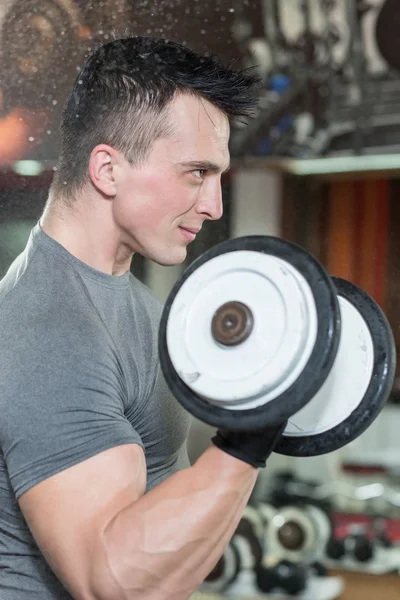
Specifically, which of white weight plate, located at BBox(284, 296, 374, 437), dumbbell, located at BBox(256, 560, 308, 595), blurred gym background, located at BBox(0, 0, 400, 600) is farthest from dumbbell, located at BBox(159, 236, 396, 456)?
dumbbell, located at BBox(256, 560, 308, 595)

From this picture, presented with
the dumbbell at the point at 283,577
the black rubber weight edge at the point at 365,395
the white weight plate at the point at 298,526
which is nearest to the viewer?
the black rubber weight edge at the point at 365,395

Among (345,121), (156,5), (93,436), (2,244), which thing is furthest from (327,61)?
(93,436)

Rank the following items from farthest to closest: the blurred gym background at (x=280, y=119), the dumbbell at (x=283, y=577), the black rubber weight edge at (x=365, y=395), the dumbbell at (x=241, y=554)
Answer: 1. the dumbbell at (x=283, y=577)
2. the dumbbell at (x=241, y=554)
3. the blurred gym background at (x=280, y=119)
4. the black rubber weight edge at (x=365, y=395)

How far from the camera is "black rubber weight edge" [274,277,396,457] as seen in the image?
719mm

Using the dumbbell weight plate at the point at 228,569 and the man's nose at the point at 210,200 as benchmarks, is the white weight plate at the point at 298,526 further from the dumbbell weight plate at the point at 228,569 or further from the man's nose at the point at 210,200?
the man's nose at the point at 210,200

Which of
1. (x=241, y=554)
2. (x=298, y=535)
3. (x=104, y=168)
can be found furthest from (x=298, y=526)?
(x=104, y=168)

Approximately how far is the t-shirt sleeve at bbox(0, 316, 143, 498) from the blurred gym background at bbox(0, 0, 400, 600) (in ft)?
0.91

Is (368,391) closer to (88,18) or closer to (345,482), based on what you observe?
(88,18)

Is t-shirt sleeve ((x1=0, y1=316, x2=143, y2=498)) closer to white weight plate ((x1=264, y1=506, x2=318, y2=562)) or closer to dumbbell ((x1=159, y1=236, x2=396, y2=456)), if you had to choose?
dumbbell ((x1=159, y1=236, x2=396, y2=456))

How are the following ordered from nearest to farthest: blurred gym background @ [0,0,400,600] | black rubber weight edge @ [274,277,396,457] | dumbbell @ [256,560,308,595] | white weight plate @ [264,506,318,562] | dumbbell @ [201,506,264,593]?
1. black rubber weight edge @ [274,277,396,457]
2. blurred gym background @ [0,0,400,600]
3. dumbbell @ [201,506,264,593]
4. dumbbell @ [256,560,308,595]
5. white weight plate @ [264,506,318,562]

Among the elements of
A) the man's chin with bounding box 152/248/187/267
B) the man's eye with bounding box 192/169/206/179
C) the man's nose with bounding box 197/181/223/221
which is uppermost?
the man's eye with bounding box 192/169/206/179

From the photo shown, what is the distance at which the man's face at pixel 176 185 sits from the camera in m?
0.78

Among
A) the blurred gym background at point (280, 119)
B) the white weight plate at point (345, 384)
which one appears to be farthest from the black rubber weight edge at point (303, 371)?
the blurred gym background at point (280, 119)

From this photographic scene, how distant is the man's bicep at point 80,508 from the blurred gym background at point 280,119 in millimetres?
334
